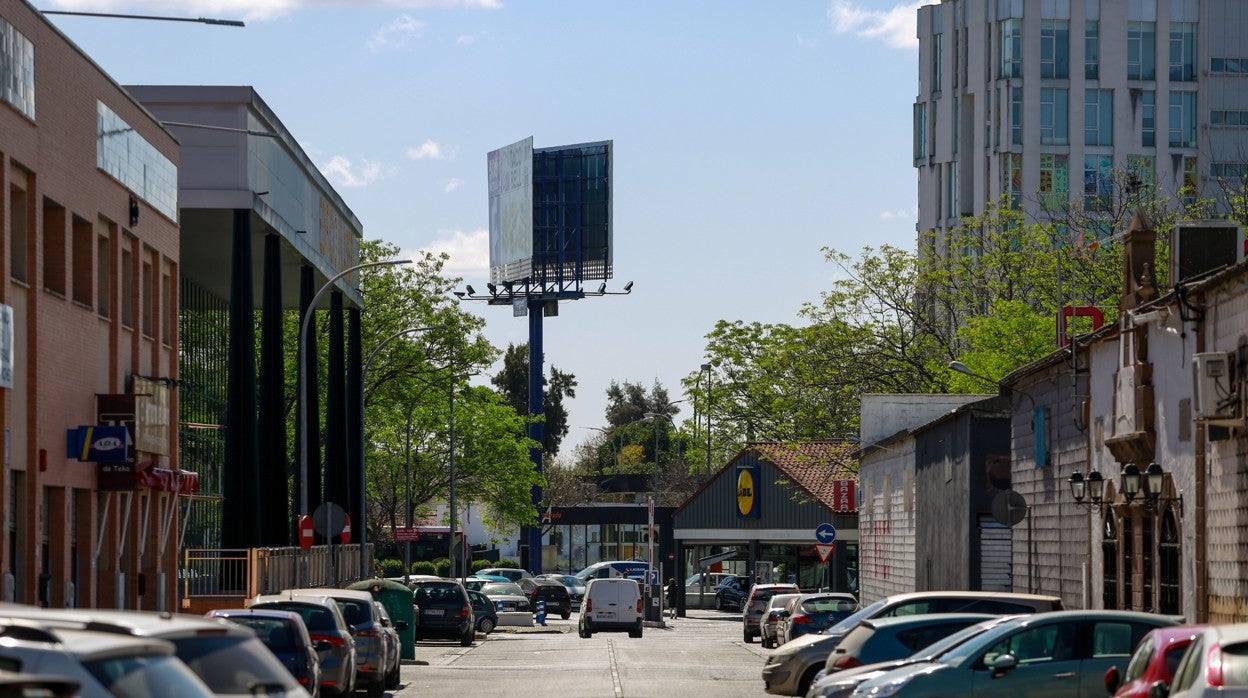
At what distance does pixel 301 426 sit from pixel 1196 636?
31791mm

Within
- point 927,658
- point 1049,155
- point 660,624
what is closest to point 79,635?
point 927,658

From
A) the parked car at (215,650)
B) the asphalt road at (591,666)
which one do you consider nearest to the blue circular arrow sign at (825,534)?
the asphalt road at (591,666)

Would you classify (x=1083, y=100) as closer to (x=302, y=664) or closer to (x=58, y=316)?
(x=58, y=316)

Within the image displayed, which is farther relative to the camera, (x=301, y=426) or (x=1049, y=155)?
(x=1049, y=155)

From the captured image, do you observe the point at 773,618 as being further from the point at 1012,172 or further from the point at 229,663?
the point at 1012,172

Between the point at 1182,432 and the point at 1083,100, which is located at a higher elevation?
the point at 1083,100

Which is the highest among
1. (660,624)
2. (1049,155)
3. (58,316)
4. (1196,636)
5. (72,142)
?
(1049,155)

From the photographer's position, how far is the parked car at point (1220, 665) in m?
11.8

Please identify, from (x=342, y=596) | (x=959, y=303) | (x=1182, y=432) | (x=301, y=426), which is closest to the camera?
(x=1182, y=432)

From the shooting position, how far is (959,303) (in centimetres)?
5644

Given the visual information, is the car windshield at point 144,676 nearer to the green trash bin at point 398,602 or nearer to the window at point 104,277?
the window at point 104,277

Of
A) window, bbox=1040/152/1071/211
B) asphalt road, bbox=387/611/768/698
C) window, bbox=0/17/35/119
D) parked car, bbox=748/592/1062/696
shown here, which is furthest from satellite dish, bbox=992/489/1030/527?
window, bbox=1040/152/1071/211

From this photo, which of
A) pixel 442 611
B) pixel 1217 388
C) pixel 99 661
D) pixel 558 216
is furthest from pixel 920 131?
pixel 99 661

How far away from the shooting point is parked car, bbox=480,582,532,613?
62191 mm
